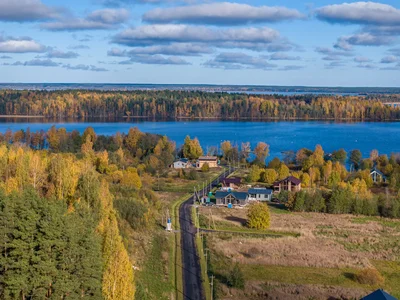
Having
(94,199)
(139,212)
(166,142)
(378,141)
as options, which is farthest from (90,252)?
(378,141)

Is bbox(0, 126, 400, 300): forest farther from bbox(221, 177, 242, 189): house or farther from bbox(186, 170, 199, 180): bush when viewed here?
bbox(221, 177, 242, 189): house

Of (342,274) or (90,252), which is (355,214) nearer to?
(342,274)

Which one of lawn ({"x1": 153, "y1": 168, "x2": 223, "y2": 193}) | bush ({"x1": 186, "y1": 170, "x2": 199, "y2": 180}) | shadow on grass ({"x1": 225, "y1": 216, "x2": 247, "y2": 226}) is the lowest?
shadow on grass ({"x1": 225, "y1": 216, "x2": 247, "y2": 226})

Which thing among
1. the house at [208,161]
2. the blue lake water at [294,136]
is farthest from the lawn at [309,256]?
the blue lake water at [294,136]

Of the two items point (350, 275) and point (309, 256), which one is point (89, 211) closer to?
point (309, 256)

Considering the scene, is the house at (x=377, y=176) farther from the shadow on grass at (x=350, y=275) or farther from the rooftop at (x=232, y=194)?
the shadow on grass at (x=350, y=275)

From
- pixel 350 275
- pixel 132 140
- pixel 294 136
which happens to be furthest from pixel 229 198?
pixel 294 136

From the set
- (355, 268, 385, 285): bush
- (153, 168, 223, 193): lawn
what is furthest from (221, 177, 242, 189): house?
(355, 268, 385, 285): bush
